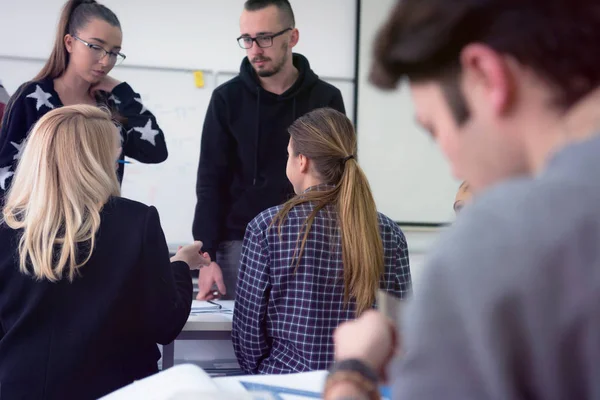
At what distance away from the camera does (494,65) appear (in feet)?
1.62

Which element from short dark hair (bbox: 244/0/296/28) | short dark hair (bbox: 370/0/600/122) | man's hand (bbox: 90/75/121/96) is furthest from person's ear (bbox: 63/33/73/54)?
short dark hair (bbox: 370/0/600/122)

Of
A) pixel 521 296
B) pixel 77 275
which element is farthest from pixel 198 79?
pixel 521 296

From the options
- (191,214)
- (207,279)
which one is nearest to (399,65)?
(207,279)

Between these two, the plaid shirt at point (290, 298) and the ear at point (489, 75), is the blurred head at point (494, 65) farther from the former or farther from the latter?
the plaid shirt at point (290, 298)

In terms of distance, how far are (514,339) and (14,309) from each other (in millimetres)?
1414

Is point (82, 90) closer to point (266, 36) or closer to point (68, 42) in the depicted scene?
point (68, 42)

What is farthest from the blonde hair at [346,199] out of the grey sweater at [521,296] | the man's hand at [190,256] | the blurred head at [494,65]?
the grey sweater at [521,296]

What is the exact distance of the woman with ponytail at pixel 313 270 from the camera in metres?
1.83

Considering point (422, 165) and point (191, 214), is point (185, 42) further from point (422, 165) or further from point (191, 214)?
point (422, 165)

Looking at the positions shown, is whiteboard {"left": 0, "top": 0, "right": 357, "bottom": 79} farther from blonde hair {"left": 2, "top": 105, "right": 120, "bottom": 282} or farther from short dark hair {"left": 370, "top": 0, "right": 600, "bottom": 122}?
short dark hair {"left": 370, "top": 0, "right": 600, "bottom": 122}

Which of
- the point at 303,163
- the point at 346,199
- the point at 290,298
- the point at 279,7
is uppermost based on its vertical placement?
the point at 279,7

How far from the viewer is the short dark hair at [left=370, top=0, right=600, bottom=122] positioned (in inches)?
18.6

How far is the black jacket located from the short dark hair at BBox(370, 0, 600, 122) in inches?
48.4

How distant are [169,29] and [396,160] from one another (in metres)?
1.70
